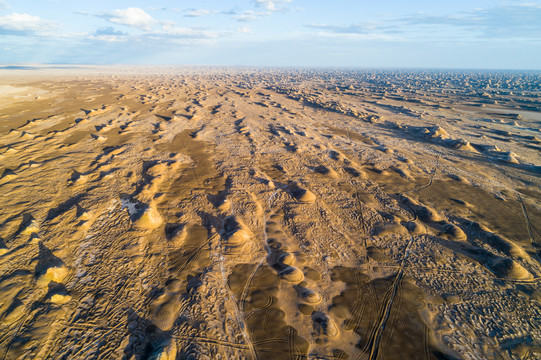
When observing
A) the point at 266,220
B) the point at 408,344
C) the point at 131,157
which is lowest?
the point at 408,344

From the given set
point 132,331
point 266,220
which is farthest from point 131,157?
point 132,331

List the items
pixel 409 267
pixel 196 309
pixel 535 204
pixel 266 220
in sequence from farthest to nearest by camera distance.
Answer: pixel 535 204 → pixel 266 220 → pixel 409 267 → pixel 196 309

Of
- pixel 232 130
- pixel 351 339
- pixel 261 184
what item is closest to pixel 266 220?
pixel 261 184

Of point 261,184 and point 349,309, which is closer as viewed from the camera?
point 349,309

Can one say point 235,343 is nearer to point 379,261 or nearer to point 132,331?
point 132,331

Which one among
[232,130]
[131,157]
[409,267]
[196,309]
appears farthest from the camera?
[232,130]

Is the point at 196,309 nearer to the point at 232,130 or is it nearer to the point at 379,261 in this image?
the point at 379,261

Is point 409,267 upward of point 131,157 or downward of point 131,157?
downward
